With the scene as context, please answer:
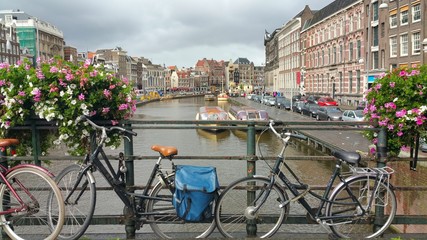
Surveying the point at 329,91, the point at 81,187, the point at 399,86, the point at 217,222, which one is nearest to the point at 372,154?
the point at 399,86

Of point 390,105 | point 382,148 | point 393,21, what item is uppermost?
point 393,21

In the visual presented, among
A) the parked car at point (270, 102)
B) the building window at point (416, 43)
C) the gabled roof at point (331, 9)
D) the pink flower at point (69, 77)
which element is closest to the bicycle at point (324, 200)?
the pink flower at point (69, 77)

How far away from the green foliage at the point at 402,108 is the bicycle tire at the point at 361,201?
0.57 metres

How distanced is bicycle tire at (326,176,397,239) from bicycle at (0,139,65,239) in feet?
10.9

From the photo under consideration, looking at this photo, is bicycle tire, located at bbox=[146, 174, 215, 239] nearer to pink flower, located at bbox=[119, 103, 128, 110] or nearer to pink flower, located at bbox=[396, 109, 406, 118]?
pink flower, located at bbox=[119, 103, 128, 110]

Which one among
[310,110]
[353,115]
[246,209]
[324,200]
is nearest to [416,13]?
[310,110]

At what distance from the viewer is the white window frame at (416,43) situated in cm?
3625

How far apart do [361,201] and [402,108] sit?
1.31m

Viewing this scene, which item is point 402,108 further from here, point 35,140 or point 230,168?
point 230,168

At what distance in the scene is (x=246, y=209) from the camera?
179 inches

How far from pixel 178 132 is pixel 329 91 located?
35.8 meters

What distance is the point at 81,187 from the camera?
4371mm

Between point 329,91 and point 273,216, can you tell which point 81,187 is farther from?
point 329,91

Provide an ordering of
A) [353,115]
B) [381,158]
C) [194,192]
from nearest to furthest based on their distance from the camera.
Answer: [194,192]
[381,158]
[353,115]
